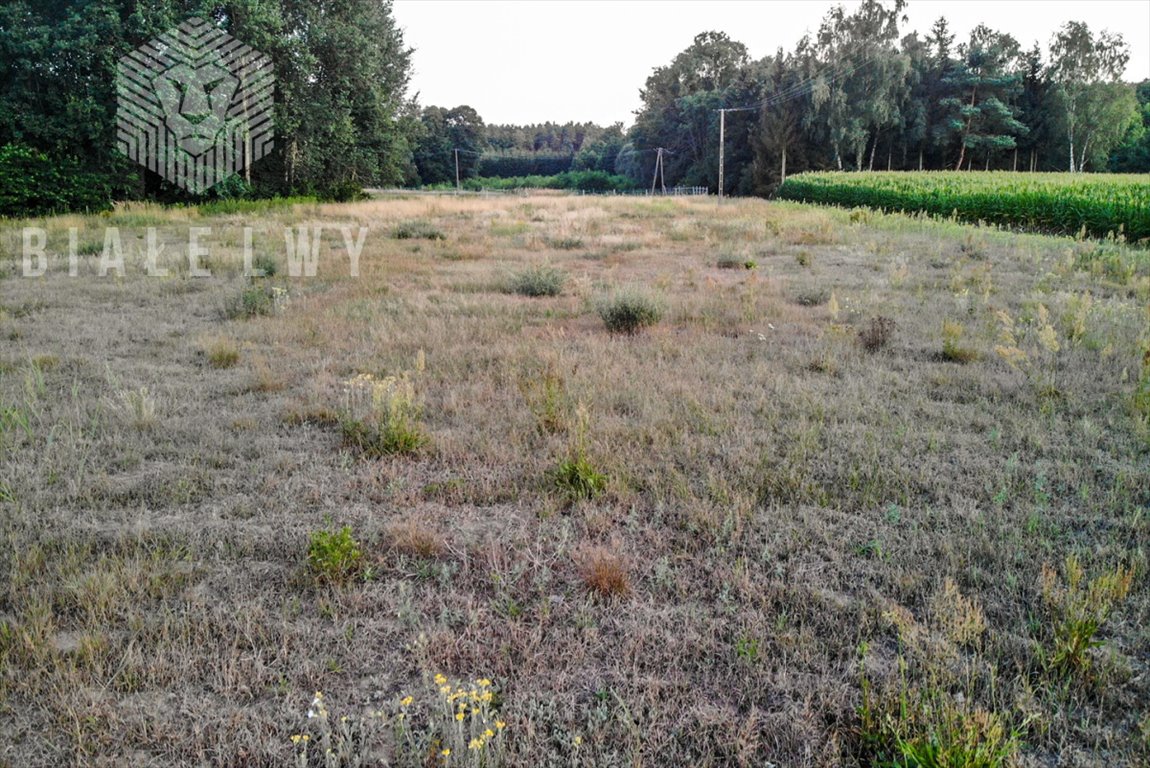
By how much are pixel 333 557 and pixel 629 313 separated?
568 cm

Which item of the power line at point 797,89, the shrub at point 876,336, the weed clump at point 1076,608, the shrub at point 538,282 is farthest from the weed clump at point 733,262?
the power line at point 797,89

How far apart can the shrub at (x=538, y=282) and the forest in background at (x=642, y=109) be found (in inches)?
771

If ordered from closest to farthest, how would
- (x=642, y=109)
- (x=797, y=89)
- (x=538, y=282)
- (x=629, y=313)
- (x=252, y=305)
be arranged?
(x=629, y=313) < (x=252, y=305) < (x=538, y=282) < (x=797, y=89) < (x=642, y=109)

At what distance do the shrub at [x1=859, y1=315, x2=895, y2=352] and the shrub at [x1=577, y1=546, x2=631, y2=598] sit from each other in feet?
17.0

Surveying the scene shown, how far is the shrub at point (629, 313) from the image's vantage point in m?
8.34

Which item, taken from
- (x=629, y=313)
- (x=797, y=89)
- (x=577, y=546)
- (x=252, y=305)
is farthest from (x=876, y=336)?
(x=797, y=89)

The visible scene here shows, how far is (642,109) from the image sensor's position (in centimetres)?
8725

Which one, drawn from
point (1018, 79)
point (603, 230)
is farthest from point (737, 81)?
point (603, 230)

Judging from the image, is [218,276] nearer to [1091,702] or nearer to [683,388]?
[683,388]

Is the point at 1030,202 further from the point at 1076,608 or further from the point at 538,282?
the point at 1076,608

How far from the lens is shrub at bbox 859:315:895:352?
745 centimetres

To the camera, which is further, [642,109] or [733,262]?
[642,109]

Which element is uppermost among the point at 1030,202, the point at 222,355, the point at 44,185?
the point at 1030,202

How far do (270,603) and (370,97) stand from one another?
35.2 metres
